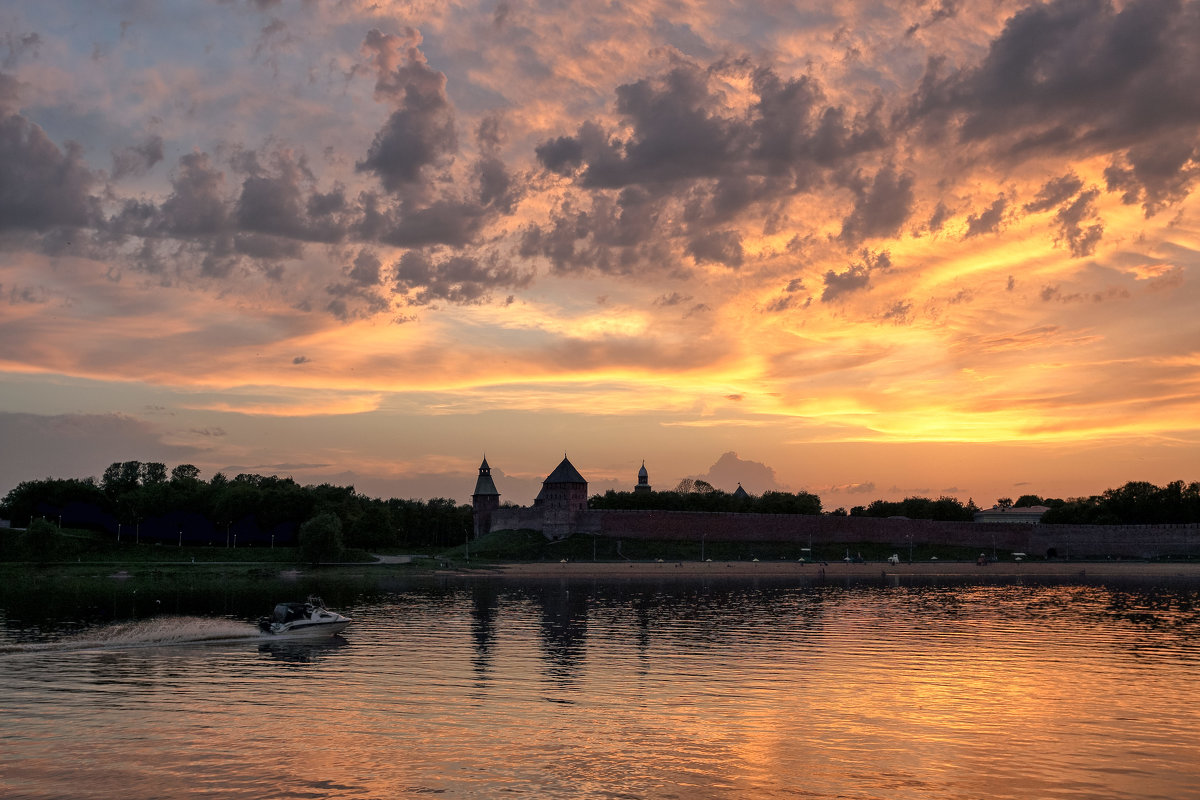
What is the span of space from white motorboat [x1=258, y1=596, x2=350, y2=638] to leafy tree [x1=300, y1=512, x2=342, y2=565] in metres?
59.2

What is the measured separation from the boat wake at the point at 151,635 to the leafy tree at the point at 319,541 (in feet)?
176

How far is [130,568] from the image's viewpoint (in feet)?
332

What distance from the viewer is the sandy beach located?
10956 cm

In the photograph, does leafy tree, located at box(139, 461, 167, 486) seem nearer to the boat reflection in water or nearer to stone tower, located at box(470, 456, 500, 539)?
stone tower, located at box(470, 456, 500, 539)

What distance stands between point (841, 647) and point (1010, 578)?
74.1 metres

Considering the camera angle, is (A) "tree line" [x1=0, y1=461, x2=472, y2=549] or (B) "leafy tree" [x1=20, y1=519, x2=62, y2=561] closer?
(B) "leafy tree" [x1=20, y1=519, x2=62, y2=561]

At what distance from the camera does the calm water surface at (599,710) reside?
22.1m

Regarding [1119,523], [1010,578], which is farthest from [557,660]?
[1119,523]

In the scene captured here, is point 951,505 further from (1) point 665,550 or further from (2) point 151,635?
(2) point 151,635

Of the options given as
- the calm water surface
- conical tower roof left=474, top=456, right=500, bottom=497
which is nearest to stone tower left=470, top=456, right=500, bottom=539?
conical tower roof left=474, top=456, right=500, bottom=497

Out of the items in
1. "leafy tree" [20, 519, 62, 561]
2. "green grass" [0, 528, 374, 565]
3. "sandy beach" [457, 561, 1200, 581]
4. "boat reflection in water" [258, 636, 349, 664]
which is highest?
"leafy tree" [20, 519, 62, 561]

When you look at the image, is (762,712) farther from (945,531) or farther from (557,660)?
(945,531)

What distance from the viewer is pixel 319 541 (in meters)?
108

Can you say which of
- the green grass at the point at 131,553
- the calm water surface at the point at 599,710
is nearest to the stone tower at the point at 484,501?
the green grass at the point at 131,553
